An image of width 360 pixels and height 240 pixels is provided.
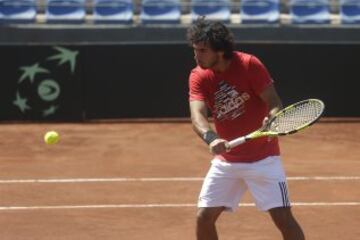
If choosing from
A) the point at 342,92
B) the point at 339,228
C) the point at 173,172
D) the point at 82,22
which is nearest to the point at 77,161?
the point at 173,172

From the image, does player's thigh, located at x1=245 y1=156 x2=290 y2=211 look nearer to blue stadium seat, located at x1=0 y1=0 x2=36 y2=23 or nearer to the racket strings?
the racket strings

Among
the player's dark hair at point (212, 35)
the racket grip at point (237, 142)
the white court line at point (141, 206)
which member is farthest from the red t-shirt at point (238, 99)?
the white court line at point (141, 206)

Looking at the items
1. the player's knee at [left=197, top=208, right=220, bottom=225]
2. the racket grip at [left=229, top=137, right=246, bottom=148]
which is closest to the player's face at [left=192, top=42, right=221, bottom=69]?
the racket grip at [left=229, top=137, right=246, bottom=148]

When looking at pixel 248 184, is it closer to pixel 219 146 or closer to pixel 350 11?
pixel 219 146

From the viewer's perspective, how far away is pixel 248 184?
19.5ft

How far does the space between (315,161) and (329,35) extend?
6630 mm

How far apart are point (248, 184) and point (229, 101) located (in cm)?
63

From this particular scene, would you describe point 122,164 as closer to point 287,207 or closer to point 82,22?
point 287,207

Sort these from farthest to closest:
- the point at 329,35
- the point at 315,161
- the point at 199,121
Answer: the point at 329,35 < the point at 315,161 < the point at 199,121

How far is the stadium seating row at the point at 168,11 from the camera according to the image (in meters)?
18.4

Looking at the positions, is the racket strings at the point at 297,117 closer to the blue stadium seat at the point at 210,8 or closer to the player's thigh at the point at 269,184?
the player's thigh at the point at 269,184

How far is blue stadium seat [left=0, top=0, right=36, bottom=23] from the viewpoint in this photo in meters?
18.4

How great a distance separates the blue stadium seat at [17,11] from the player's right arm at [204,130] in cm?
1308

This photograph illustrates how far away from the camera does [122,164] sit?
11.6 m
